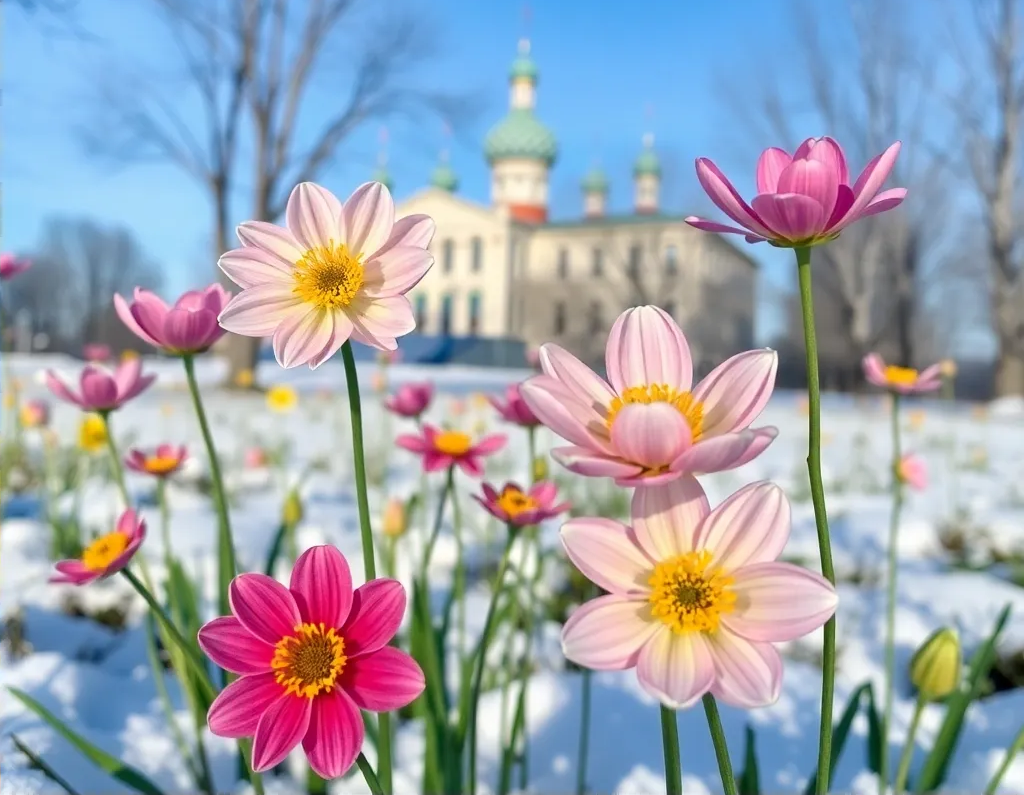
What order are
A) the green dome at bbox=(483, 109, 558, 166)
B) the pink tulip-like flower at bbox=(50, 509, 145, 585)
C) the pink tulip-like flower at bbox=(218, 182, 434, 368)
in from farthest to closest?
the green dome at bbox=(483, 109, 558, 166) → the pink tulip-like flower at bbox=(50, 509, 145, 585) → the pink tulip-like flower at bbox=(218, 182, 434, 368)

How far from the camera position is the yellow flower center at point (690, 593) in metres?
0.37

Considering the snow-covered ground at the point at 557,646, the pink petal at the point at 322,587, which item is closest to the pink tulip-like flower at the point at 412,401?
the snow-covered ground at the point at 557,646

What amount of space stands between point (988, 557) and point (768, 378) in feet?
8.05

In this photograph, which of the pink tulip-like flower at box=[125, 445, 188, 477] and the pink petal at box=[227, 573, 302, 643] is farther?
the pink tulip-like flower at box=[125, 445, 188, 477]

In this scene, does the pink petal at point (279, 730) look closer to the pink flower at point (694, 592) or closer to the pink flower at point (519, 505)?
the pink flower at point (694, 592)

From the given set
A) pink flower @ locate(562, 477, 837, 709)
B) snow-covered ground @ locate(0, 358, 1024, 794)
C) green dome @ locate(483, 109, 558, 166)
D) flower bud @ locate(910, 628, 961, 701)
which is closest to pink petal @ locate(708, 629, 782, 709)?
pink flower @ locate(562, 477, 837, 709)

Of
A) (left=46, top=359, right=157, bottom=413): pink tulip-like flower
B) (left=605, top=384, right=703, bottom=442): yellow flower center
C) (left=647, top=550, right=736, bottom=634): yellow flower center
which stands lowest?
(left=647, top=550, right=736, bottom=634): yellow flower center

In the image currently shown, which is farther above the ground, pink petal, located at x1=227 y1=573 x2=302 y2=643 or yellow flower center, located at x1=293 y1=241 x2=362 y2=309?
yellow flower center, located at x1=293 y1=241 x2=362 y2=309

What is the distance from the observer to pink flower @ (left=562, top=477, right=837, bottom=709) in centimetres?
35

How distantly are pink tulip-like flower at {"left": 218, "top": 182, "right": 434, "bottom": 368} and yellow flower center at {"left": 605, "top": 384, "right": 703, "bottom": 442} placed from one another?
0.12 meters

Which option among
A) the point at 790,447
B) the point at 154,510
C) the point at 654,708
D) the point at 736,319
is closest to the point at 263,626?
the point at 654,708

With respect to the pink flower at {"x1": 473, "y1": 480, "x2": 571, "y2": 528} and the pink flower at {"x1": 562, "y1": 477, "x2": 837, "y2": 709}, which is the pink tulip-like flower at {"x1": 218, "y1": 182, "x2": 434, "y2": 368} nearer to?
the pink flower at {"x1": 562, "y1": 477, "x2": 837, "y2": 709}

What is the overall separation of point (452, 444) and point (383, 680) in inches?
19.3

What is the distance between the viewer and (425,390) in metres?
1.13
